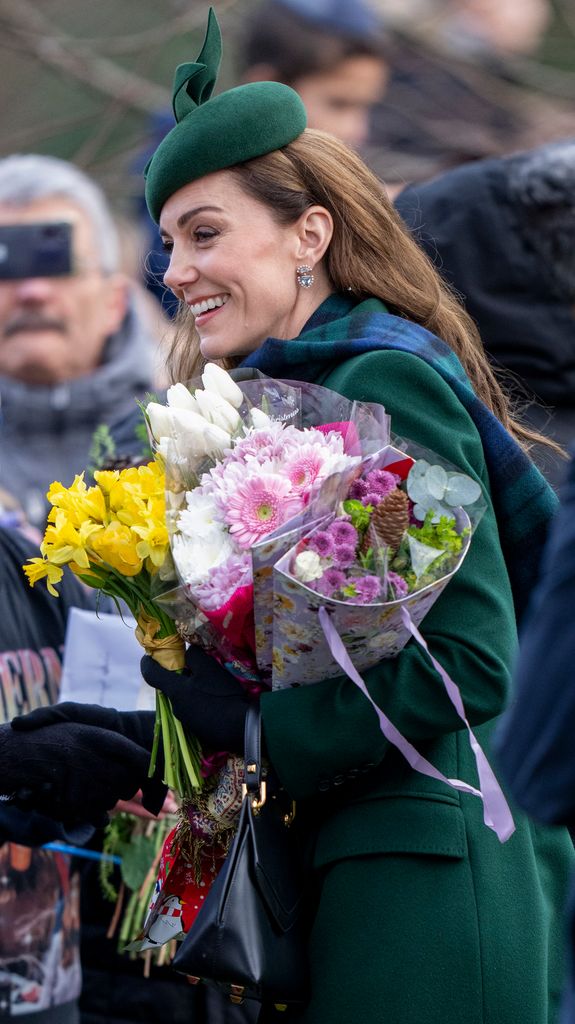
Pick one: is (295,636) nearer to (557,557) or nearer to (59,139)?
(557,557)

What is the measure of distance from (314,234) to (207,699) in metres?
0.92

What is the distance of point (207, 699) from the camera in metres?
2.22

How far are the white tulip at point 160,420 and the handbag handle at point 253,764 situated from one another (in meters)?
0.48

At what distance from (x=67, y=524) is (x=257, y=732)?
18.0 inches

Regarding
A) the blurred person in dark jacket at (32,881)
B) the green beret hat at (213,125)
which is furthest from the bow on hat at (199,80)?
the blurred person in dark jacket at (32,881)

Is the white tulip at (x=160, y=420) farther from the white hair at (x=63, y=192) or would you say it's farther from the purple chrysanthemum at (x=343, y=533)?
the white hair at (x=63, y=192)

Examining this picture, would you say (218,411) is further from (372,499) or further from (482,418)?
(482,418)

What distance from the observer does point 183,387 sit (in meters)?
2.33

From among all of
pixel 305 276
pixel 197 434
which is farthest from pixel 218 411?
pixel 305 276

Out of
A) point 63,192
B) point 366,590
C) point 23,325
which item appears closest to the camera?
point 366,590

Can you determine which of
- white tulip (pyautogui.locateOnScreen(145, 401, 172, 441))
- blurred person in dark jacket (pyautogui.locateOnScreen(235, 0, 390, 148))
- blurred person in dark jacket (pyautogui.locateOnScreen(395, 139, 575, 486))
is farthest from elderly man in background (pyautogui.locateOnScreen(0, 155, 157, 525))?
white tulip (pyautogui.locateOnScreen(145, 401, 172, 441))

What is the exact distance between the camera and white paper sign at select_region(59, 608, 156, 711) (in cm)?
339

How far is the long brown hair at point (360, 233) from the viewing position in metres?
2.58

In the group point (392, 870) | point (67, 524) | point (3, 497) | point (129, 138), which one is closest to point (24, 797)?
point (67, 524)
